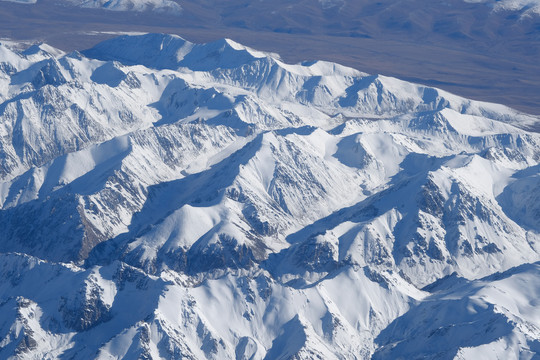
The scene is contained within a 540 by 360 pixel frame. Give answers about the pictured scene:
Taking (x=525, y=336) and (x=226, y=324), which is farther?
(x=226, y=324)

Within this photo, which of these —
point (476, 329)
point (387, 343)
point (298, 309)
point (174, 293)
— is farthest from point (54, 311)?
point (476, 329)

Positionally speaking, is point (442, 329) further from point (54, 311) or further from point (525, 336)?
point (54, 311)

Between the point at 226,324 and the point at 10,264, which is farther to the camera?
the point at 10,264

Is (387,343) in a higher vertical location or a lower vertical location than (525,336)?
lower

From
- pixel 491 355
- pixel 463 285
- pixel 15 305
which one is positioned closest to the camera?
pixel 491 355

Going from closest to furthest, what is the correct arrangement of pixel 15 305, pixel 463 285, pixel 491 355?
pixel 491 355 < pixel 15 305 < pixel 463 285

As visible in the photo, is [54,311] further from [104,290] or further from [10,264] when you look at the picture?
[10,264]

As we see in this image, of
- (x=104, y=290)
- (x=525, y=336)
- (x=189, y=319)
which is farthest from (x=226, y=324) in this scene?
(x=525, y=336)

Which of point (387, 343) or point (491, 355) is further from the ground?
point (491, 355)
